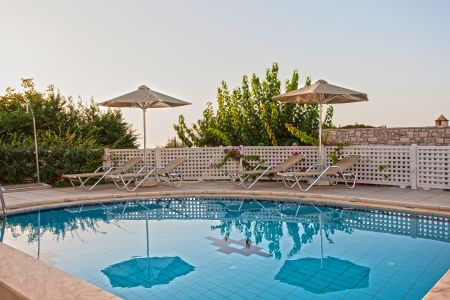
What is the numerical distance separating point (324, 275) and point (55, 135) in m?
10.2

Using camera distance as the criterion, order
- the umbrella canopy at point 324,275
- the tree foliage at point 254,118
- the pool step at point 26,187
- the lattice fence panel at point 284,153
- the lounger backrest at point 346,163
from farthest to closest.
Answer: the tree foliage at point 254,118 → the lattice fence panel at point 284,153 → the pool step at point 26,187 → the lounger backrest at point 346,163 → the umbrella canopy at point 324,275

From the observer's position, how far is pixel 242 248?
16.1ft

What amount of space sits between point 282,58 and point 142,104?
5.86 meters

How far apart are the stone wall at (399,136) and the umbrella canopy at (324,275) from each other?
7.93 m

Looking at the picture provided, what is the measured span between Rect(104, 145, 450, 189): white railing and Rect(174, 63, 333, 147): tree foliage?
1669mm

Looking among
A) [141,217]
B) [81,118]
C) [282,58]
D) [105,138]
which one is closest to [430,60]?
[282,58]

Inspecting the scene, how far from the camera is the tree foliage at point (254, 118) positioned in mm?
12367

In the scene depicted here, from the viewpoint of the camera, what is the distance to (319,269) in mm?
4082

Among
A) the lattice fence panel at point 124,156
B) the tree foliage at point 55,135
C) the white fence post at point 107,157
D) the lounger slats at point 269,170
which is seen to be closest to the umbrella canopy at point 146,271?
the lounger slats at point 269,170

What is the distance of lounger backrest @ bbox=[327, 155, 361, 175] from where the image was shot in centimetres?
852

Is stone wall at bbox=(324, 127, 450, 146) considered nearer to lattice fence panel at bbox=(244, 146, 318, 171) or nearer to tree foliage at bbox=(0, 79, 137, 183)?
lattice fence panel at bbox=(244, 146, 318, 171)

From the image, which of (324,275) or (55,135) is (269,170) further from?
(55,135)

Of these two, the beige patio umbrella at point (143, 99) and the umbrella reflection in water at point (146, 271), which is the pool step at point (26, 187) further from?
the umbrella reflection in water at point (146, 271)

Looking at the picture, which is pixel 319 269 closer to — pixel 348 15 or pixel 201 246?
pixel 201 246
